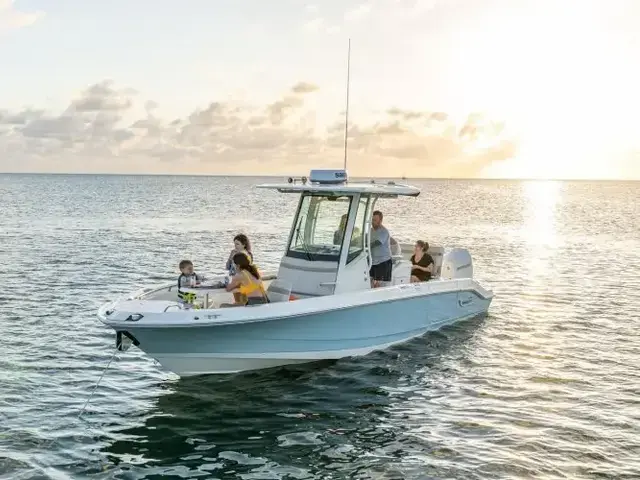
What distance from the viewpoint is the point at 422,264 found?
16.7 m

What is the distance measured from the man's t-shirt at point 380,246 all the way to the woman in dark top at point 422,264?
1.88 m

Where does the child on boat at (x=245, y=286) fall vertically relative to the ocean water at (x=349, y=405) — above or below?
above

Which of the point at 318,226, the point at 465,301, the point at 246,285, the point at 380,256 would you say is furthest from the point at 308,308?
the point at 465,301

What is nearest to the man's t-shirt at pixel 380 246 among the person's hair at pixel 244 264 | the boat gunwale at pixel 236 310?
the boat gunwale at pixel 236 310

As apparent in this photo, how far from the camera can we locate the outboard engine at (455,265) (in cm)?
1691

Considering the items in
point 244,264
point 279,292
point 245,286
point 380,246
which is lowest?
point 279,292

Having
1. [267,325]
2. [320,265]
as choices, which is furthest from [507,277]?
[267,325]

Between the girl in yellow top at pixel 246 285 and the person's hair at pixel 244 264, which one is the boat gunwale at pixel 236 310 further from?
the person's hair at pixel 244 264

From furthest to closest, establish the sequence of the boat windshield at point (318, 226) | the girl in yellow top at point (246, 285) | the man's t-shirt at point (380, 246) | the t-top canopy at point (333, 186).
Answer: the man's t-shirt at point (380, 246)
the boat windshield at point (318, 226)
the t-top canopy at point (333, 186)
the girl in yellow top at point (246, 285)

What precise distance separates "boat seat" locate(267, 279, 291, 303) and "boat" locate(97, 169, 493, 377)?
0.06ft

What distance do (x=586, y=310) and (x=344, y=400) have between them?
1040cm

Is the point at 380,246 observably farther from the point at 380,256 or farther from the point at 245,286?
the point at 245,286

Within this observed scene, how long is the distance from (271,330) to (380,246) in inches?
135

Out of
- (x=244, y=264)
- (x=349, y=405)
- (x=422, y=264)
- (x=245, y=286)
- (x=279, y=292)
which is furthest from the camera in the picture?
(x=422, y=264)
